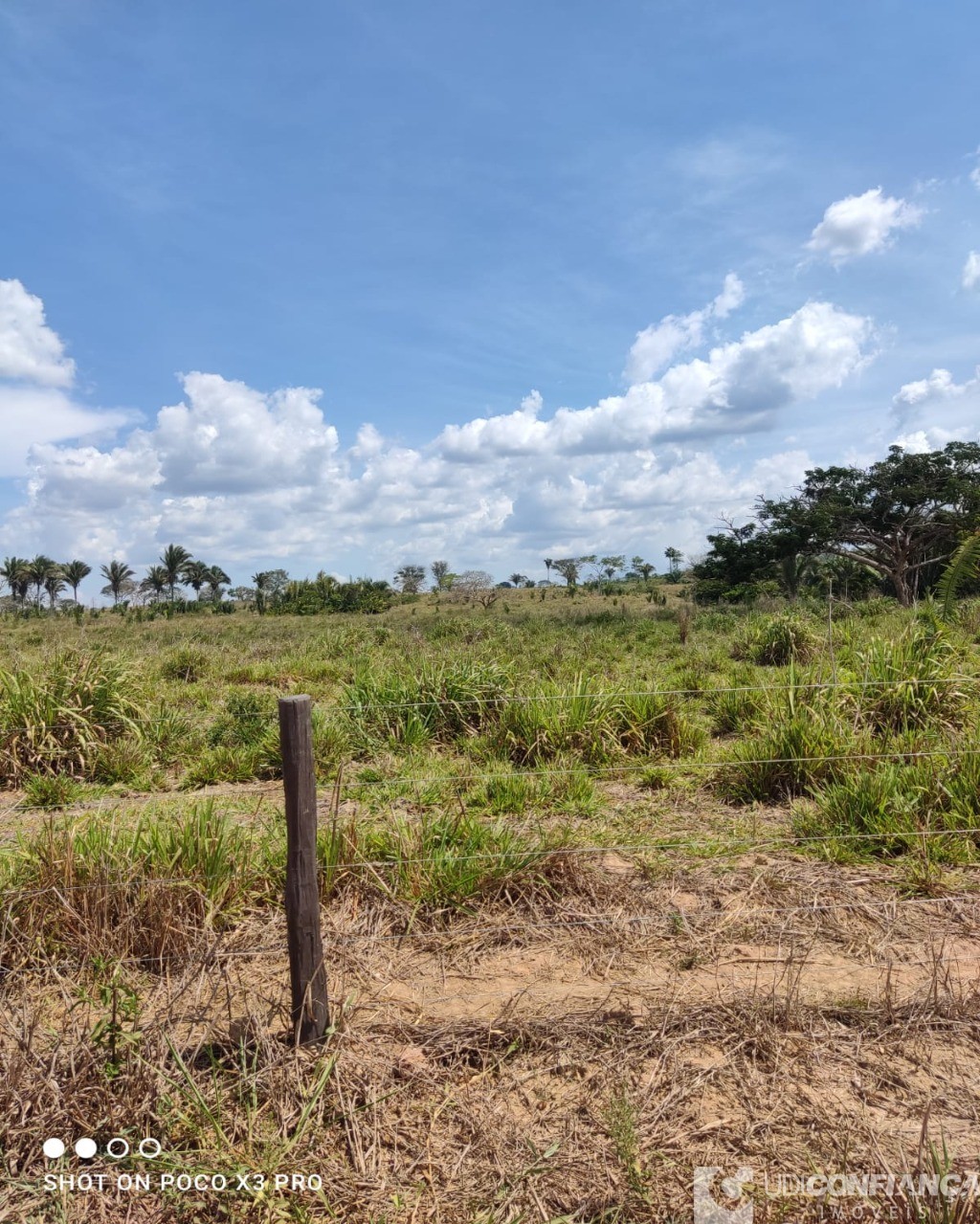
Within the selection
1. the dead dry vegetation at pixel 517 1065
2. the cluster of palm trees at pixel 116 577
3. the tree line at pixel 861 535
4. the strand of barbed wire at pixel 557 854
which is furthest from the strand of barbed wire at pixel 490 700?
the cluster of palm trees at pixel 116 577

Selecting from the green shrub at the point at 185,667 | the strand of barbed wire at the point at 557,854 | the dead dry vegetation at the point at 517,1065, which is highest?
the green shrub at the point at 185,667

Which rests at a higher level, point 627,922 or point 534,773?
point 534,773

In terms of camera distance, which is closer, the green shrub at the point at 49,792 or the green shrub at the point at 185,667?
the green shrub at the point at 49,792

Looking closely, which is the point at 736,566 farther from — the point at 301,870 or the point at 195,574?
the point at 195,574

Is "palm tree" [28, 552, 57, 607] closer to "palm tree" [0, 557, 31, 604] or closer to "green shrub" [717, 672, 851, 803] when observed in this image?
"palm tree" [0, 557, 31, 604]

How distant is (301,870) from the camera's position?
2.74 m

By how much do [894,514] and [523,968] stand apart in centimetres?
2790

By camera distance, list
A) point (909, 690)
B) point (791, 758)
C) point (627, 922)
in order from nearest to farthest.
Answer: point (627, 922), point (791, 758), point (909, 690)

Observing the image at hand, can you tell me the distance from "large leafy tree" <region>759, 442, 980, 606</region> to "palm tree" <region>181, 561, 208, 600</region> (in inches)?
2268

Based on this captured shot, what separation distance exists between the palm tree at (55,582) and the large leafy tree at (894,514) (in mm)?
62984

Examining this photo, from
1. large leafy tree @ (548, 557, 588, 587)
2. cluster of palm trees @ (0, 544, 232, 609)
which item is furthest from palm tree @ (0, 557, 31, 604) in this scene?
large leafy tree @ (548, 557, 588, 587)

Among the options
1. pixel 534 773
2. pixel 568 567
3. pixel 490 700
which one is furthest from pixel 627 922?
pixel 568 567

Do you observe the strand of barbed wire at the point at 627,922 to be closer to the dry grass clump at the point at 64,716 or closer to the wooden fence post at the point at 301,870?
the wooden fence post at the point at 301,870

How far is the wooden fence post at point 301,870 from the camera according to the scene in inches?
107
